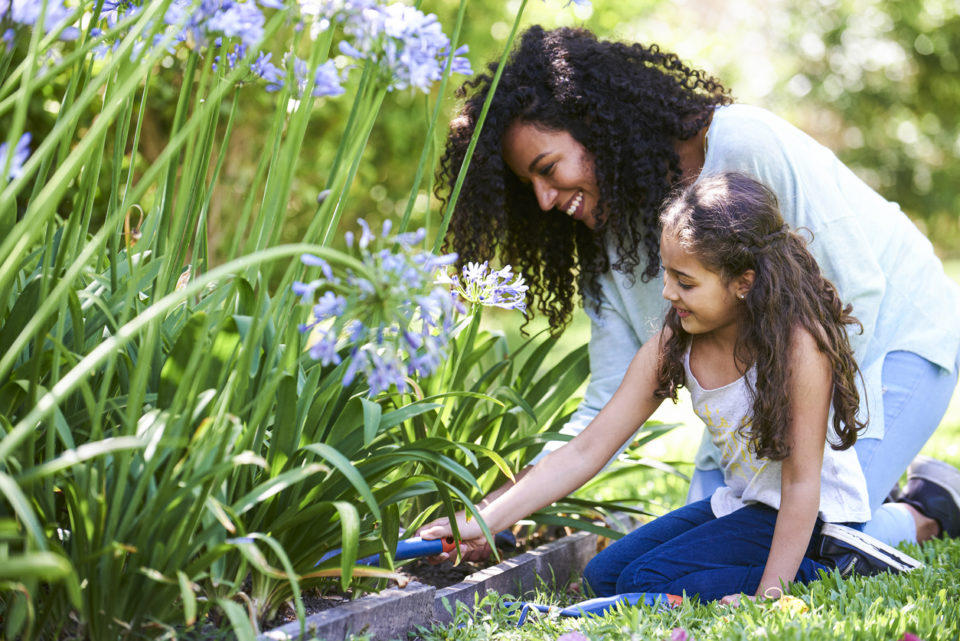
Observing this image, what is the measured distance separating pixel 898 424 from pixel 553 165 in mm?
1139

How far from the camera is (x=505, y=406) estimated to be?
94.7 inches

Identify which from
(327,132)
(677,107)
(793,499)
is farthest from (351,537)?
(327,132)

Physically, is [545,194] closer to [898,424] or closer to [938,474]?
[898,424]

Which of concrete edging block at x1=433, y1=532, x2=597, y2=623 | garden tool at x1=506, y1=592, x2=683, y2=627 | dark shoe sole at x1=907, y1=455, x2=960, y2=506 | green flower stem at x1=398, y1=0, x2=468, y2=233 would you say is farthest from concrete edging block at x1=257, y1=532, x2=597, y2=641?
dark shoe sole at x1=907, y1=455, x2=960, y2=506

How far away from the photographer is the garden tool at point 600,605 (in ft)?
6.07

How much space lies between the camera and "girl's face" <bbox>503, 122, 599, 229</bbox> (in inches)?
96.5

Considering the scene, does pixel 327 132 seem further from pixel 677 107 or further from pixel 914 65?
pixel 914 65

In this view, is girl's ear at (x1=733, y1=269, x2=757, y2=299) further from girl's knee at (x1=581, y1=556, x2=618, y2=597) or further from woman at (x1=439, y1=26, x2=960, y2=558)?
girl's knee at (x1=581, y1=556, x2=618, y2=597)

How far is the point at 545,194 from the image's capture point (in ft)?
8.04

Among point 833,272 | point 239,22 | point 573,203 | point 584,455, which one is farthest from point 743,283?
point 239,22

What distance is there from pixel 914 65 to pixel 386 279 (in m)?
16.1

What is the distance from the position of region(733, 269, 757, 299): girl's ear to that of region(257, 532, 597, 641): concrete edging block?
818mm

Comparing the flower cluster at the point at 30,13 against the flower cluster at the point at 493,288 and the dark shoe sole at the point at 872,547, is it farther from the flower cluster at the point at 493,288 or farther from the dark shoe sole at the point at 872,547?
the dark shoe sole at the point at 872,547

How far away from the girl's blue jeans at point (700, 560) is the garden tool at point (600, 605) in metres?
0.14
